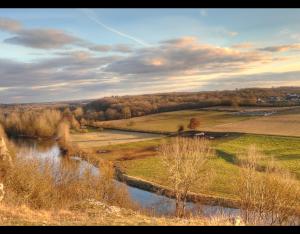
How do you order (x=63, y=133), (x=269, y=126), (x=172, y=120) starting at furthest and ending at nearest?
(x=172, y=120) < (x=63, y=133) < (x=269, y=126)

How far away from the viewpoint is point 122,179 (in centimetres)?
4291

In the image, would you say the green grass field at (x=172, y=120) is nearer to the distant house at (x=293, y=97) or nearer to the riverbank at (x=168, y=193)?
the distant house at (x=293, y=97)

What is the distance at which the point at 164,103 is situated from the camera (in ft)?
324

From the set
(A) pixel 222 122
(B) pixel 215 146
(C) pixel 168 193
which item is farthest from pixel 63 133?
(C) pixel 168 193

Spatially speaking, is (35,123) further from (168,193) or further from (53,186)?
(53,186)

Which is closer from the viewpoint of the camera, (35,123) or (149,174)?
(149,174)

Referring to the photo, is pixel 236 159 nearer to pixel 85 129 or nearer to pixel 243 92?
pixel 85 129

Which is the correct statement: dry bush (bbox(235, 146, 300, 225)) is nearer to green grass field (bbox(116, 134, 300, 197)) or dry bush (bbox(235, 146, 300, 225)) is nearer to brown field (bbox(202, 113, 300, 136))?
green grass field (bbox(116, 134, 300, 197))

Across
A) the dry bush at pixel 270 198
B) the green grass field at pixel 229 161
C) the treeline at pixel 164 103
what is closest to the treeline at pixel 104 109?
the treeline at pixel 164 103

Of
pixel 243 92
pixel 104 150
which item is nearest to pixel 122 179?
pixel 104 150

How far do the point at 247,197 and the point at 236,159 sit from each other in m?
24.2

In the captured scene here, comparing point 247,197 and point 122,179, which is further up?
point 247,197

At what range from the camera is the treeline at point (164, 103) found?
292 ft

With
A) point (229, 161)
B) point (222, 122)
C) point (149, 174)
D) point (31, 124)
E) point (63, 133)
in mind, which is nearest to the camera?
point (149, 174)
